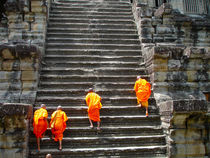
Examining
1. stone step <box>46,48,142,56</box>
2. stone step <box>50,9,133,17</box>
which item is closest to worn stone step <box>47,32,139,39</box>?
stone step <box>46,48,142,56</box>

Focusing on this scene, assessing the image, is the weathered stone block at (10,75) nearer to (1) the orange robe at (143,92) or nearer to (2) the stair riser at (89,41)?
(2) the stair riser at (89,41)

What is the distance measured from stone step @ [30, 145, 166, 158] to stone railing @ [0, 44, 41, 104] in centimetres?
160

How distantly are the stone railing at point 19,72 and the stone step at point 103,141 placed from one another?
4.58 feet

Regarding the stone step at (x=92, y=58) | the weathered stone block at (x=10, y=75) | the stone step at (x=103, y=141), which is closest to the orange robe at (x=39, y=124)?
the stone step at (x=103, y=141)

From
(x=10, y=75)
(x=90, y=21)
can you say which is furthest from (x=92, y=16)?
(x=10, y=75)

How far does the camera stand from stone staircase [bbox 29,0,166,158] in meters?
5.60

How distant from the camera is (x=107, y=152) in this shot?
5.47 metres

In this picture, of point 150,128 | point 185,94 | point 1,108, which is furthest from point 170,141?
point 1,108

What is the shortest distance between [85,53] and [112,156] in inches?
157

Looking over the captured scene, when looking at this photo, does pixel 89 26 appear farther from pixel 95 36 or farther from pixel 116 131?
pixel 116 131

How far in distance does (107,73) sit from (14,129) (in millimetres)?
3509

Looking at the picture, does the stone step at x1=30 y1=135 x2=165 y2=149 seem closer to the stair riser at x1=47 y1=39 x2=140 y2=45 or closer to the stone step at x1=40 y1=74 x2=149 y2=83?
the stone step at x1=40 y1=74 x2=149 y2=83

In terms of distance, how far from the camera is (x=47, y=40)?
855 centimetres

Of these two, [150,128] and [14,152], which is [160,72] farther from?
[14,152]
